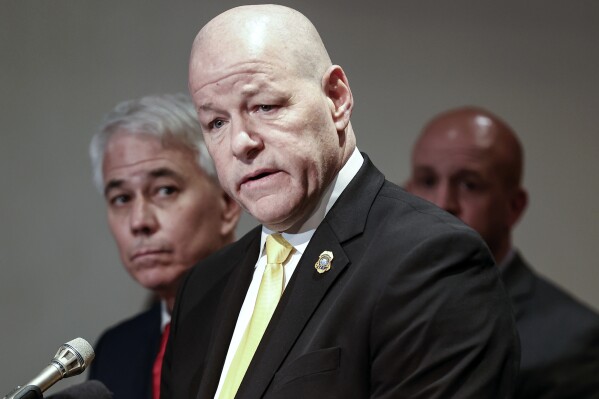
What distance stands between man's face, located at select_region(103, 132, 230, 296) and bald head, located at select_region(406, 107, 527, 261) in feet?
2.60

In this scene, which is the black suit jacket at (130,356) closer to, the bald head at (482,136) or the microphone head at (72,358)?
the bald head at (482,136)

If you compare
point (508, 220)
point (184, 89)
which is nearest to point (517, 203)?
point (508, 220)

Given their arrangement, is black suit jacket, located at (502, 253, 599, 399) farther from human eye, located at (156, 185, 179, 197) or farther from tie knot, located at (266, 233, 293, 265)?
tie knot, located at (266, 233, 293, 265)

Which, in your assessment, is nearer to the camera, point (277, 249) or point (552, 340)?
point (277, 249)

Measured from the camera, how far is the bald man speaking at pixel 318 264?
5.42 ft

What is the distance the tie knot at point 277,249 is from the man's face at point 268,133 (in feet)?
0.27

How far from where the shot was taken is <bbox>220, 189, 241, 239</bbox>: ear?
10.0 ft

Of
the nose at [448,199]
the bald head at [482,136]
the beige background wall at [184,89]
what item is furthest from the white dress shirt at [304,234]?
the beige background wall at [184,89]

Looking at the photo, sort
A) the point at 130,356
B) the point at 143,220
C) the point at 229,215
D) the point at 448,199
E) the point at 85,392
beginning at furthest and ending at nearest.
A: the point at 448,199 → the point at 130,356 → the point at 229,215 → the point at 143,220 → the point at 85,392

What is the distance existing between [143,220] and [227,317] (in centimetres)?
106

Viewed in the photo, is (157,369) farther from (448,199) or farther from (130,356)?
(448,199)

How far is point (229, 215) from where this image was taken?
10.1ft

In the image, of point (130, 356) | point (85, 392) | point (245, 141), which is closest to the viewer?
point (245, 141)

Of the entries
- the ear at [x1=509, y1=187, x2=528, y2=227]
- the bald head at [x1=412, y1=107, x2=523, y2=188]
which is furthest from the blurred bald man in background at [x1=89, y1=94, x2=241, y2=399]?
the ear at [x1=509, y1=187, x2=528, y2=227]
